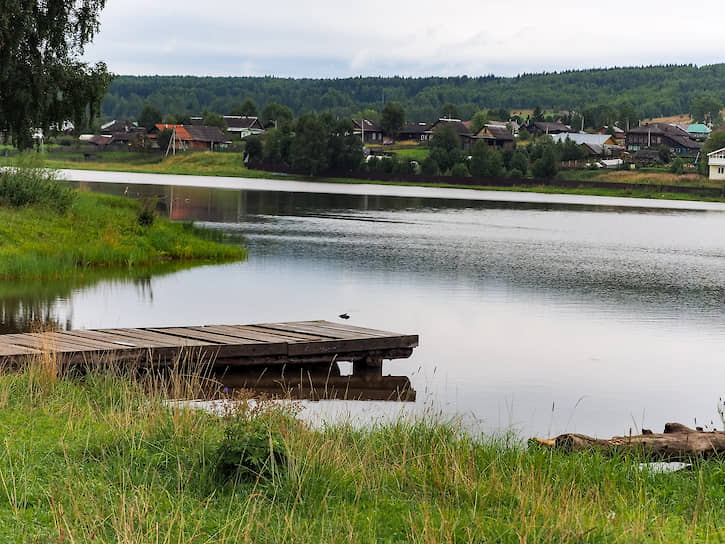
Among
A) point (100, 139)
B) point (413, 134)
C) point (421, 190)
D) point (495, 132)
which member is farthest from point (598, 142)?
point (100, 139)

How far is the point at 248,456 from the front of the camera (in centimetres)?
779

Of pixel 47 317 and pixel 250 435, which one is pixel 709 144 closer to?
pixel 47 317

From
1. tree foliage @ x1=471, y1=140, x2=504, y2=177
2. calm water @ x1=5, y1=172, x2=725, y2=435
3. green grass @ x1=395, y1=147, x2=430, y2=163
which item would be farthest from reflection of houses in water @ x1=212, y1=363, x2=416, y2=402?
green grass @ x1=395, y1=147, x2=430, y2=163

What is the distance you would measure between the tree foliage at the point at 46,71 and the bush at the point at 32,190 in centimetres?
234

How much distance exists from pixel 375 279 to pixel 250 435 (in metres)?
21.4

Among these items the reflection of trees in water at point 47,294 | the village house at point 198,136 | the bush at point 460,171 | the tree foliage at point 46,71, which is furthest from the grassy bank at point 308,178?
the reflection of trees in water at point 47,294

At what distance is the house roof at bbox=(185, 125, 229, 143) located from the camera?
16625 cm

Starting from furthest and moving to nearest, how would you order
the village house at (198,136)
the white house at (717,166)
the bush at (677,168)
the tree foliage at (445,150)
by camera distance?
the village house at (198,136)
the tree foliage at (445,150)
the white house at (717,166)
the bush at (677,168)

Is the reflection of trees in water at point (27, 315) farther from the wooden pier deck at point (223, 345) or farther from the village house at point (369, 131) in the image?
the village house at point (369, 131)

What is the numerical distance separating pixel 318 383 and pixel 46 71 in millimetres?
21058

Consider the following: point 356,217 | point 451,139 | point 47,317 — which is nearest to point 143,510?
point 47,317

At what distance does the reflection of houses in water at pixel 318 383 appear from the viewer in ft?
48.2

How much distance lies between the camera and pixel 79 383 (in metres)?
12.8

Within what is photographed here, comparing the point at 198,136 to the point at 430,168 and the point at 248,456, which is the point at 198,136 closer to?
the point at 430,168
